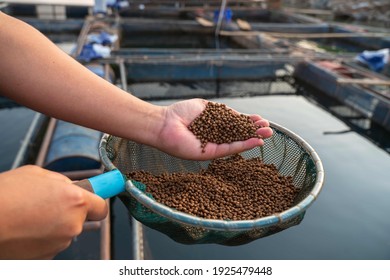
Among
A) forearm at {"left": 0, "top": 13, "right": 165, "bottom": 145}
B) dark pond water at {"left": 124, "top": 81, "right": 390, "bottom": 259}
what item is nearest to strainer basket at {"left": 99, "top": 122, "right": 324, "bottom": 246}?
forearm at {"left": 0, "top": 13, "right": 165, "bottom": 145}

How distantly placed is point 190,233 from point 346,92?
6.69m

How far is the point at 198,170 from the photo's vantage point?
227cm

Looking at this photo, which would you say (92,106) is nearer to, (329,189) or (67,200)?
(67,200)

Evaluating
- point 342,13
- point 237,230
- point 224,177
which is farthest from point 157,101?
point 342,13

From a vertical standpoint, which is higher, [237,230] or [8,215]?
[8,215]

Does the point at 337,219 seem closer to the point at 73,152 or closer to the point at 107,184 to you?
the point at 73,152

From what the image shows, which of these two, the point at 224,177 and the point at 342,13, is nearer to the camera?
the point at 224,177

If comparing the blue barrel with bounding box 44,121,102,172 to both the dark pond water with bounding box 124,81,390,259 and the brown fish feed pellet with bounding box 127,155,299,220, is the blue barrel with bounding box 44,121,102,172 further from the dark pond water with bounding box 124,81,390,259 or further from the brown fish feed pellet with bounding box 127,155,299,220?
the brown fish feed pellet with bounding box 127,155,299,220

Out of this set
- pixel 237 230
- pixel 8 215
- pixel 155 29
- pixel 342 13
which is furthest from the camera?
pixel 342 13

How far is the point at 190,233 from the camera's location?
5.30ft

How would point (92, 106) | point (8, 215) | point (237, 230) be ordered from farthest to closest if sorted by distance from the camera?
point (92, 106)
point (237, 230)
point (8, 215)

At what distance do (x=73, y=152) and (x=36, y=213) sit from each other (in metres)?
3.27

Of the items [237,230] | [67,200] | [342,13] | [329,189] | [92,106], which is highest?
[342,13]

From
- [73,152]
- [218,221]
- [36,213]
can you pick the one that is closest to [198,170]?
[218,221]
